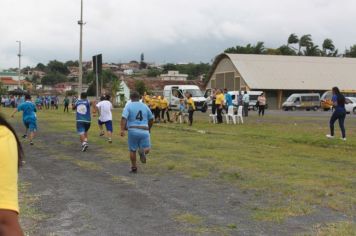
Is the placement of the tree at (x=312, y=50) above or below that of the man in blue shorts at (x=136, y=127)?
above

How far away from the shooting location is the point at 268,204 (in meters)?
8.13

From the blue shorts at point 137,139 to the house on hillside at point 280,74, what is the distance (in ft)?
202

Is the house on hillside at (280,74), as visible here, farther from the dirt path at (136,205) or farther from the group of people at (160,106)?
the dirt path at (136,205)

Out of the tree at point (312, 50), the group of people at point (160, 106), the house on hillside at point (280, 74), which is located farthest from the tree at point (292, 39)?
the group of people at point (160, 106)

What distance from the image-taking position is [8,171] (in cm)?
283

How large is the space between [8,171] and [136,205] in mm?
5321

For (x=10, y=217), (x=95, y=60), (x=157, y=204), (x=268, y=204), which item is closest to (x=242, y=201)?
(x=268, y=204)

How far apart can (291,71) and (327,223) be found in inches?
2990

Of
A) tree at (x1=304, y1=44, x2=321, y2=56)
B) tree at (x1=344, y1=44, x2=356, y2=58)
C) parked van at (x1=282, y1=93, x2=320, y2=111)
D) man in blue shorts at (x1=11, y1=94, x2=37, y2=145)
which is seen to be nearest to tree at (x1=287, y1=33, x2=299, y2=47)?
tree at (x1=304, y1=44, x2=321, y2=56)

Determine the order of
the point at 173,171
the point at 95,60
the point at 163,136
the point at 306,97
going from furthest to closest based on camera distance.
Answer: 1. the point at 306,97
2. the point at 95,60
3. the point at 163,136
4. the point at 173,171

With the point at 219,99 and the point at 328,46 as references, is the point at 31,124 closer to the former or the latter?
the point at 219,99

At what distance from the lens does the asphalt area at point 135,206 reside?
263 inches

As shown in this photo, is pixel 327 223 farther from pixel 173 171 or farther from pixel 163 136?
pixel 163 136

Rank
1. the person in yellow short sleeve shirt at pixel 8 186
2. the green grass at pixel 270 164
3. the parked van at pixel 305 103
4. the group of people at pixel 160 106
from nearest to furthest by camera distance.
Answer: the person in yellow short sleeve shirt at pixel 8 186 → the green grass at pixel 270 164 → the group of people at pixel 160 106 → the parked van at pixel 305 103
